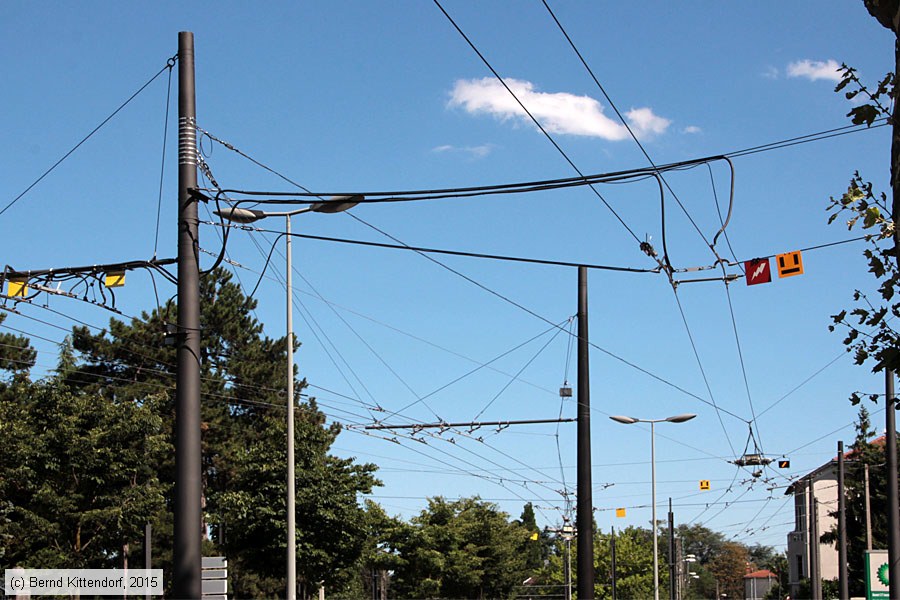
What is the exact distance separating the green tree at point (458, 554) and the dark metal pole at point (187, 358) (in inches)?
1876

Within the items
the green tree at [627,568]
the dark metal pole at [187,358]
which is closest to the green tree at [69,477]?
the dark metal pole at [187,358]

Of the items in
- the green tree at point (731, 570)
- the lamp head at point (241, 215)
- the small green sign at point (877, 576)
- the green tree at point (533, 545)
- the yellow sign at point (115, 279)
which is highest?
the lamp head at point (241, 215)

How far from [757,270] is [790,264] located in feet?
4.38

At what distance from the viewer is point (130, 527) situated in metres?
40.8

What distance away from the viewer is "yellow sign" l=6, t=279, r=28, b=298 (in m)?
15.3

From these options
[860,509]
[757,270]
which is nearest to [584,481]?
[757,270]

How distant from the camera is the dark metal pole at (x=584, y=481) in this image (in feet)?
68.6

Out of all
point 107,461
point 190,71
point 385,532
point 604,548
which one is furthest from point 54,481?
point 604,548

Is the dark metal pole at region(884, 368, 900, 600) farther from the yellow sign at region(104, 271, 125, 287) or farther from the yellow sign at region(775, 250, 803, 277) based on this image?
the yellow sign at region(104, 271, 125, 287)

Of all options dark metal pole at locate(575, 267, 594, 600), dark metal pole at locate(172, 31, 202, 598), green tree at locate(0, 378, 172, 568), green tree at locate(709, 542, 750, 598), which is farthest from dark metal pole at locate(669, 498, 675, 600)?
green tree at locate(709, 542, 750, 598)

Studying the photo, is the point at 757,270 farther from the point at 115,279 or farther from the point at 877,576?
the point at 115,279

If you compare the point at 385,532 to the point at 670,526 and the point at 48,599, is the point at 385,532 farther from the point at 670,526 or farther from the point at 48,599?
the point at 48,599

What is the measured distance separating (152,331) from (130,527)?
18940mm

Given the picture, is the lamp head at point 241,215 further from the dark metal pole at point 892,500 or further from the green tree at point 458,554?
the green tree at point 458,554
